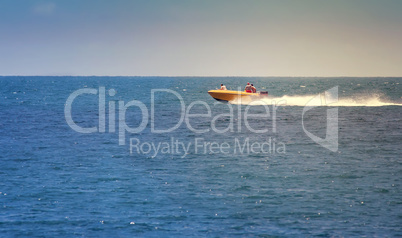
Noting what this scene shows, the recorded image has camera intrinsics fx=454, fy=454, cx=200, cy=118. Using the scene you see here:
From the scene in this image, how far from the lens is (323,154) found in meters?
34.9

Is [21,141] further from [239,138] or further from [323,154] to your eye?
[323,154]

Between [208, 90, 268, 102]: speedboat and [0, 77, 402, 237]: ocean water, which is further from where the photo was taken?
[208, 90, 268, 102]: speedboat

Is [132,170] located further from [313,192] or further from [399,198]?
[399,198]

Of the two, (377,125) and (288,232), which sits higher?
(377,125)

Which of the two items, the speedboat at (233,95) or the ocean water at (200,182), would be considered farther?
the speedboat at (233,95)

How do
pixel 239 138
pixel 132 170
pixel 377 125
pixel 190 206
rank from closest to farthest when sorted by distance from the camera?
pixel 190 206
pixel 132 170
pixel 239 138
pixel 377 125

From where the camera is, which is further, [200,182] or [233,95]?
[233,95]

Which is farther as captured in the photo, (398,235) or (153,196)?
(153,196)

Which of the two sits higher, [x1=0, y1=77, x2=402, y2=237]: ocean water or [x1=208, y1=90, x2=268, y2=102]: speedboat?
[x1=208, y1=90, x2=268, y2=102]: speedboat

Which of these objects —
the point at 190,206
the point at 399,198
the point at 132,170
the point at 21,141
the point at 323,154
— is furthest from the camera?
the point at 21,141

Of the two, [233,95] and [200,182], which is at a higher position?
[233,95]

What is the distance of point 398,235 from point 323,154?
17.2m

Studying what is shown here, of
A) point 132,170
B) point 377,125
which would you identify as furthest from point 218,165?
point 377,125

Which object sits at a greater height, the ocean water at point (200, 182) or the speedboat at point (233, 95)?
the speedboat at point (233, 95)
